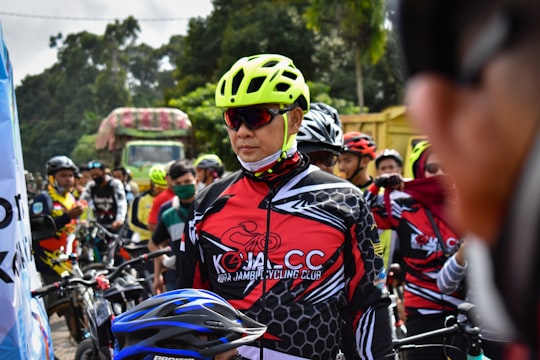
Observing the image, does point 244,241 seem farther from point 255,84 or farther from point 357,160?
point 357,160

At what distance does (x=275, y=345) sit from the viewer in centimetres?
257

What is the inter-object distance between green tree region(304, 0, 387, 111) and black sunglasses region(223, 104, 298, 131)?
30.4 metres

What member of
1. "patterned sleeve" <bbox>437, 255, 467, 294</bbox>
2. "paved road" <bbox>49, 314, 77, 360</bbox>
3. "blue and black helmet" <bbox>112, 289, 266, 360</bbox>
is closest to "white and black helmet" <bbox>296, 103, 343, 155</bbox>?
"patterned sleeve" <bbox>437, 255, 467, 294</bbox>

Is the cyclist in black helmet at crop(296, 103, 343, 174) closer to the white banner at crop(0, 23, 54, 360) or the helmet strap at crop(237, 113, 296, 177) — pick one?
the helmet strap at crop(237, 113, 296, 177)

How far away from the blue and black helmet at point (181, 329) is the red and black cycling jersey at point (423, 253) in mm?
2108

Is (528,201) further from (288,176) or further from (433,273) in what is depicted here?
(433,273)

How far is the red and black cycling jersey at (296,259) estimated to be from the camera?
2.59 metres

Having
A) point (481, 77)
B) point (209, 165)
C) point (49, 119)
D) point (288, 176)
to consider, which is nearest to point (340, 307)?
point (288, 176)

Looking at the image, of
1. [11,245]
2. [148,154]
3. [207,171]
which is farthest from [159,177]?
[148,154]

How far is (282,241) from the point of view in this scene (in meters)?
2.63

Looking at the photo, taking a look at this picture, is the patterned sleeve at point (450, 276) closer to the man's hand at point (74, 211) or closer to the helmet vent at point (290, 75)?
the helmet vent at point (290, 75)

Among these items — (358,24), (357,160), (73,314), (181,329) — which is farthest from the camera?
(358,24)

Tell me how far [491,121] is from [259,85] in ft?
7.15

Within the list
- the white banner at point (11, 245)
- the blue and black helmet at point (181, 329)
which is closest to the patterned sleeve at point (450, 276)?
the blue and black helmet at point (181, 329)
